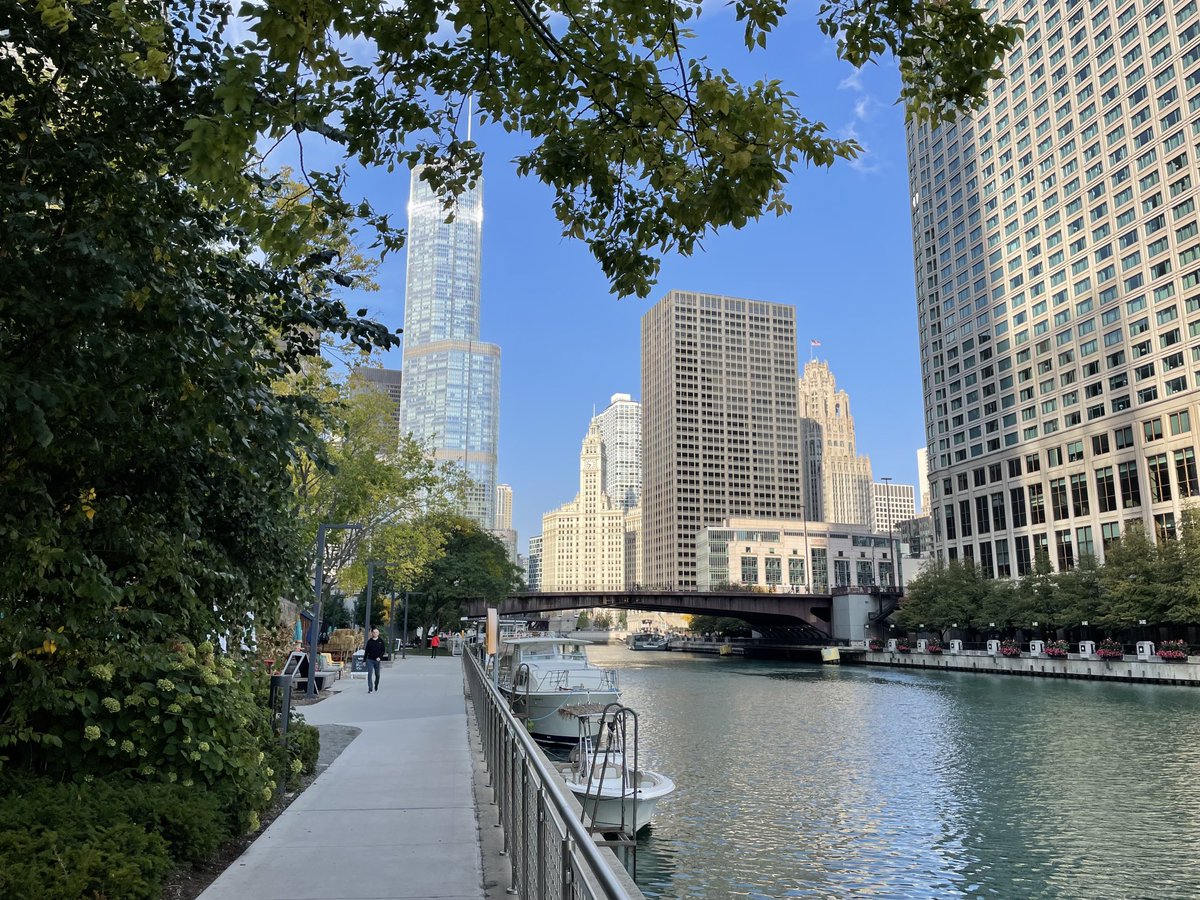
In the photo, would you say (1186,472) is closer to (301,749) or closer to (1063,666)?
(1063,666)

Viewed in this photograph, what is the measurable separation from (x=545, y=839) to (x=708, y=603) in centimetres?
9505

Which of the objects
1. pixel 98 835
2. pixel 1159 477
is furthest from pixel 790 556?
pixel 98 835

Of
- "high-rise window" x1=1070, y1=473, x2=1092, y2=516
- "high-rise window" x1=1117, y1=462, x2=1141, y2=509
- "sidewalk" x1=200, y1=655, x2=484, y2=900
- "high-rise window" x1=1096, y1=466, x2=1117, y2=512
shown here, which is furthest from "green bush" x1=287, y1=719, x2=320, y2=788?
"high-rise window" x1=1070, y1=473, x2=1092, y2=516

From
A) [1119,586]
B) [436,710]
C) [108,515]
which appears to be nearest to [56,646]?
[108,515]

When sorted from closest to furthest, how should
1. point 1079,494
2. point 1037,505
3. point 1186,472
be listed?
point 1186,472 → point 1079,494 → point 1037,505

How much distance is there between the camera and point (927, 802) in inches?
774

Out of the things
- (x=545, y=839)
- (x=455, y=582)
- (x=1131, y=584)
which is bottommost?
(x=545, y=839)

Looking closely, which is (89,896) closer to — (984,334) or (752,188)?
(752,188)

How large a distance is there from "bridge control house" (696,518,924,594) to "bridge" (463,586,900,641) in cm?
6373

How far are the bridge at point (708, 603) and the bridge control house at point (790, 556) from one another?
63.7m

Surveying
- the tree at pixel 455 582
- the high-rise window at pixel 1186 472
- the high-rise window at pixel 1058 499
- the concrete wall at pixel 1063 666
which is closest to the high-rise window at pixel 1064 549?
the high-rise window at pixel 1058 499

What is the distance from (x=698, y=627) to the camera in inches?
5856

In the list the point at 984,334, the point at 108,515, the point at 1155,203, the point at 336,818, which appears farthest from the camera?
the point at 984,334

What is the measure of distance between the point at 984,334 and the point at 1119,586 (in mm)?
49754
